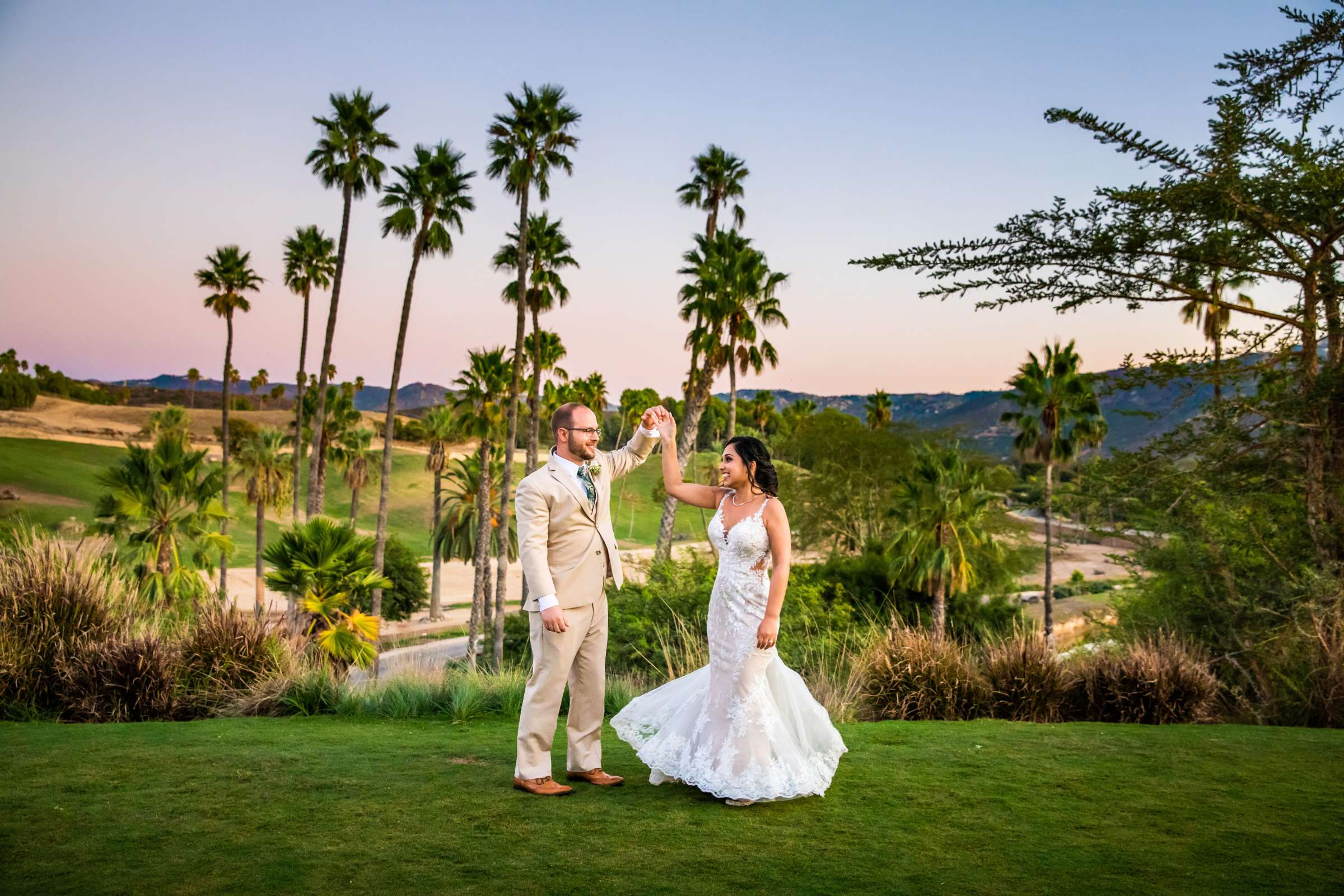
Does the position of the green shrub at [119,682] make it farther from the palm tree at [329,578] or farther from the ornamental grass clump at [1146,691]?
the ornamental grass clump at [1146,691]

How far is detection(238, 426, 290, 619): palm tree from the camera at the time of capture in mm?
45250

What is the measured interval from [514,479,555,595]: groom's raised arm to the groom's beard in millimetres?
331

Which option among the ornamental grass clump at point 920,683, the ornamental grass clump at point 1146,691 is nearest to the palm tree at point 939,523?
the ornamental grass clump at point 1146,691

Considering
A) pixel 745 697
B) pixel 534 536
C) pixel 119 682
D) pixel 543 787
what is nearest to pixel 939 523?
pixel 119 682

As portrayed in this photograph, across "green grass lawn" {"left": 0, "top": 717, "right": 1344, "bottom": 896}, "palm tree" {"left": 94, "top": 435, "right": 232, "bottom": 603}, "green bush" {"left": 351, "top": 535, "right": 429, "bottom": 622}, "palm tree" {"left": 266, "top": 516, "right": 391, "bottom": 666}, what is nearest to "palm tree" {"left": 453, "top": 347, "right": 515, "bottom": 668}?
"green bush" {"left": 351, "top": 535, "right": 429, "bottom": 622}

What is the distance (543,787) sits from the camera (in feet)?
17.0

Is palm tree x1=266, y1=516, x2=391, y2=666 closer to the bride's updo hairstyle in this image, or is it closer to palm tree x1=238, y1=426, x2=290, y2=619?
the bride's updo hairstyle

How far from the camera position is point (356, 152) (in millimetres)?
35625

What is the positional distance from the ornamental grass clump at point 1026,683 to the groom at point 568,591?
15.9 feet

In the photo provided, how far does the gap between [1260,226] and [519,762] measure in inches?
319

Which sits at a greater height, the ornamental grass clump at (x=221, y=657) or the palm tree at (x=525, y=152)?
the palm tree at (x=525, y=152)

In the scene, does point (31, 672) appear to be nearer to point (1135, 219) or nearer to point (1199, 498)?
point (1135, 219)

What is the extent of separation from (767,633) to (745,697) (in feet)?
1.35

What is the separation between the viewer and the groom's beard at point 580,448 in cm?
536
